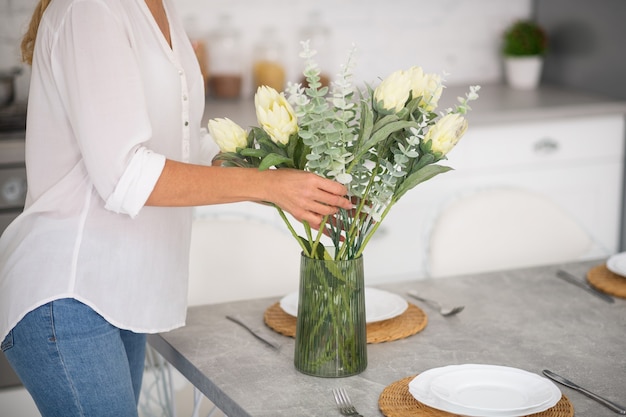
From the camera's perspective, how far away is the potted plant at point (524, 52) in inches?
145

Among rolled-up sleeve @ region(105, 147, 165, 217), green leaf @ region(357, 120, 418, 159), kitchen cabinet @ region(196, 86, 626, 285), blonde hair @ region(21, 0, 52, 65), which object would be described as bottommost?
kitchen cabinet @ region(196, 86, 626, 285)

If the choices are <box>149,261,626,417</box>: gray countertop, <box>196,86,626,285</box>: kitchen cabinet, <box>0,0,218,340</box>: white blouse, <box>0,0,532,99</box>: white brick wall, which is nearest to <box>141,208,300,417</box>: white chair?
<box>149,261,626,417</box>: gray countertop

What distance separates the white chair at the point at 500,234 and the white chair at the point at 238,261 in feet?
1.19

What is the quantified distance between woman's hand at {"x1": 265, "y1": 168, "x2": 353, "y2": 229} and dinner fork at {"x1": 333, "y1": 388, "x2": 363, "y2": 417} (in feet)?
0.81

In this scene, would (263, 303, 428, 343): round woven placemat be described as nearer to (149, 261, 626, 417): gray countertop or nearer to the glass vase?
(149, 261, 626, 417): gray countertop

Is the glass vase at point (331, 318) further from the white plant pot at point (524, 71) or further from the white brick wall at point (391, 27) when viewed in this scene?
the white plant pot at point (524, 71)

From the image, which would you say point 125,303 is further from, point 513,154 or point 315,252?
point 513,154

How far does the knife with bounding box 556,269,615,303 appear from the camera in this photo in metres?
1.83

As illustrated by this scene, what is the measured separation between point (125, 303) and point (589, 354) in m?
0.75

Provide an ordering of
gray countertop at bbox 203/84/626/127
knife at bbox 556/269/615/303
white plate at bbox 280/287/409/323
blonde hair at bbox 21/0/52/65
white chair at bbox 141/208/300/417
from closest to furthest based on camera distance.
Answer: blonde hair at bbox 21/0/52/65 → white plate at bbox 280/287/409/323 → knife at bbox 556/269/615/303 → white chair at bbox 141/208/300/417 → gray countertop at bbox 203/84/626/127

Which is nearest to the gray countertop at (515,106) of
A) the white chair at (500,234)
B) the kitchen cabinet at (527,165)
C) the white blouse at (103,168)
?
the kitchen cabinet at (527,165)

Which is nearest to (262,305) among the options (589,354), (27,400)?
(589,354)

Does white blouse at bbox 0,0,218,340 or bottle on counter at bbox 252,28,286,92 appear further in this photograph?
bottle on counter at bbox 252,28,286,92

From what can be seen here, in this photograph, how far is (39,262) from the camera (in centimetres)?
148
